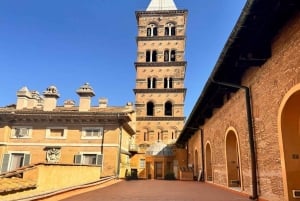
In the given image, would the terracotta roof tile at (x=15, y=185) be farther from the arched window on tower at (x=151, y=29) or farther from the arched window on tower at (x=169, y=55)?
the arched window on tower at (x=151, y=29)

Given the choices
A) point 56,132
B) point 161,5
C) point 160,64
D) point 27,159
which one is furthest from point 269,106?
point 161,5

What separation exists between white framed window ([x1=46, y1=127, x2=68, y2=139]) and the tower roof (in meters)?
26.6

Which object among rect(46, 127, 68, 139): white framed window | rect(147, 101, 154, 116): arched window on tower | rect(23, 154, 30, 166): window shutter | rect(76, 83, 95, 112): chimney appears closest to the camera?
rect(23, 154, 30, 166): window shutter

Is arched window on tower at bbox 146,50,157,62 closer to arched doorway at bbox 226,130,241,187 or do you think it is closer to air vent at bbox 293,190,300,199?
arched doorway at bbox 226,130,241,187

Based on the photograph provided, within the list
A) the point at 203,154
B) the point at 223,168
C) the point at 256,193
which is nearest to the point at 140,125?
the point at 203,154

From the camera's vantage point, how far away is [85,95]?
25047 mm

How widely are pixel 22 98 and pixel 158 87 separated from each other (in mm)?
16809

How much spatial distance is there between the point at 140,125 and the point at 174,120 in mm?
4455

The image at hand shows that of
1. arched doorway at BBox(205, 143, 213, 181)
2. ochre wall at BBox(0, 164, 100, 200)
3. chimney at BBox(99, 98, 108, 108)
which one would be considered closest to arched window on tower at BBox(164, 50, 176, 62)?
chimney at BBox(99, 98, 108, 108)

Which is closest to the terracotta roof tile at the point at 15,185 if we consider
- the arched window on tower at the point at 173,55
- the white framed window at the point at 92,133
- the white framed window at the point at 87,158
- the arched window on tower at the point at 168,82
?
the white framed window at the point at 87,158

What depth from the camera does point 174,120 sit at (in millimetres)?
33594

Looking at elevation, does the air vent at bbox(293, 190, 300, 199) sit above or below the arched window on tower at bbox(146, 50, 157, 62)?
below

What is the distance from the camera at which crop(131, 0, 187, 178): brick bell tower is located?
1192 inches

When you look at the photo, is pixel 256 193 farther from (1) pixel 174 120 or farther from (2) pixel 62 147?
(1) pixel 174 120
